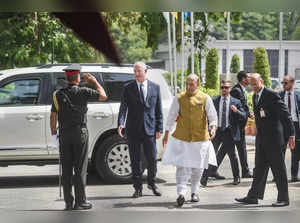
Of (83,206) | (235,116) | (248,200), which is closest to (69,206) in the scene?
(83,206)

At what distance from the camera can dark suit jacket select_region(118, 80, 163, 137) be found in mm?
7824

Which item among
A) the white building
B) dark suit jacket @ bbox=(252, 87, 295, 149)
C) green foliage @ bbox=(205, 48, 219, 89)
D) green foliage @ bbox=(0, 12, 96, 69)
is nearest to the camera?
green foliage @ bbox=(0, 12, 96, 69)

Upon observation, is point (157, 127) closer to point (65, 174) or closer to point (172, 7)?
point (65, 174)

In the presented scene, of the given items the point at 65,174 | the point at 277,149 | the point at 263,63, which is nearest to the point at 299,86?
the point at 263,63

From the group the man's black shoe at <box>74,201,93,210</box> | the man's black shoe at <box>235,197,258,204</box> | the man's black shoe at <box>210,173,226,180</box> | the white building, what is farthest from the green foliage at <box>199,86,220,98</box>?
the man's black shoe at <box>74,201,93,210</box>

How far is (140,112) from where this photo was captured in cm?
784

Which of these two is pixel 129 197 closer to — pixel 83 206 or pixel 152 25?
pixel 83 206

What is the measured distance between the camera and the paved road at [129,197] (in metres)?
7.26

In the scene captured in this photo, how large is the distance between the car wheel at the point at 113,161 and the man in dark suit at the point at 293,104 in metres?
2.42

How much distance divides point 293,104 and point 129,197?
275 cm

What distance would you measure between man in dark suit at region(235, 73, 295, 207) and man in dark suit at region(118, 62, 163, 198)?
1.36 metres

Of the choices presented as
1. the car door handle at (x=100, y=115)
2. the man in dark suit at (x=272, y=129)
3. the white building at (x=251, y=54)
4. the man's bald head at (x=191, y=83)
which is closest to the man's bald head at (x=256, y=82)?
the man in dark suit at (x=272, y=129)

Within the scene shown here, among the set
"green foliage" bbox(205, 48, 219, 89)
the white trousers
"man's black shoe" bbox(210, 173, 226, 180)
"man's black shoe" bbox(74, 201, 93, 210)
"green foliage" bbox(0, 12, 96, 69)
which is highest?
"green foliage" bbox(0, 12, 96, 69)

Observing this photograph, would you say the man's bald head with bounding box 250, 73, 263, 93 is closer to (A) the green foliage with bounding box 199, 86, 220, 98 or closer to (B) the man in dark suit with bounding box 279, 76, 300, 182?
(B) the man in dark suit with bounding box 279, 76, 300, 182
